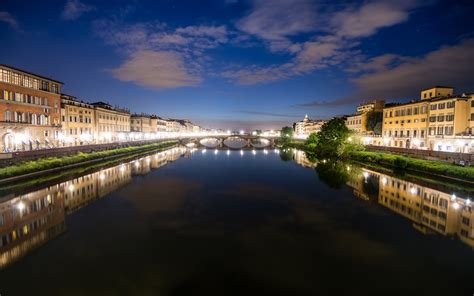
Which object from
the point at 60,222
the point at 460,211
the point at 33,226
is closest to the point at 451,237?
the point at 460,211

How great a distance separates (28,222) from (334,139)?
52664 millimetres

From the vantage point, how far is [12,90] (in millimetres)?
39750

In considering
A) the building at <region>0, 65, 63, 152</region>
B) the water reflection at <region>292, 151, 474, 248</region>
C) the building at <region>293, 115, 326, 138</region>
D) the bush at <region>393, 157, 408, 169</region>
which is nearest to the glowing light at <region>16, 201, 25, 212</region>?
the building at <region>0, 65, 63, 152</region>

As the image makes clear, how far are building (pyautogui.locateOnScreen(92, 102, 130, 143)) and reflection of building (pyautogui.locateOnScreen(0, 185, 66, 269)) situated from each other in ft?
160

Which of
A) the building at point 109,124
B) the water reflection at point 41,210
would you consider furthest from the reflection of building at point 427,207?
the building at point 109,124

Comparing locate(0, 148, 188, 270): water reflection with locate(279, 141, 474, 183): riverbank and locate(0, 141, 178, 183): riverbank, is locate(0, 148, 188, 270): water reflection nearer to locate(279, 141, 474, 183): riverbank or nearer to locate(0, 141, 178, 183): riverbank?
locate(0, 141, 178, 183): riverbank

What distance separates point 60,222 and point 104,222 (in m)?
2.93

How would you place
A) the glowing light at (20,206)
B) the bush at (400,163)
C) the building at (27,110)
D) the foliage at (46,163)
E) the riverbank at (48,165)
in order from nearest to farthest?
the glowing light at (20,206) < the riverbank at (48,165) < the foliage at (46,163) < the bush at (400,163) < the building at (27,110)

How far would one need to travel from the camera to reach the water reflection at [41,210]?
47.3 feet

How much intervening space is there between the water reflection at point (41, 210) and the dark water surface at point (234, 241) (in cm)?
8

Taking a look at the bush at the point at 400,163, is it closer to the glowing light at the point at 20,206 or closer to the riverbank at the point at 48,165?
the glowing light at the point at 20,206

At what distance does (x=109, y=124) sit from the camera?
7500 cm

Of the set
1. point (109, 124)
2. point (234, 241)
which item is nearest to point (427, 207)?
point (234, 241)

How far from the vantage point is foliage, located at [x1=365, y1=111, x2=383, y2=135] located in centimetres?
6844
